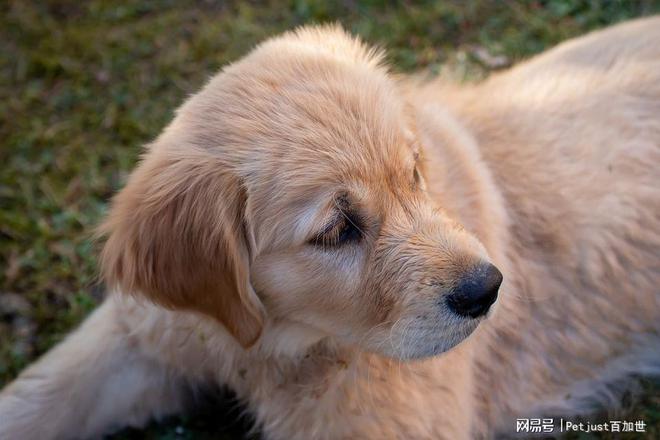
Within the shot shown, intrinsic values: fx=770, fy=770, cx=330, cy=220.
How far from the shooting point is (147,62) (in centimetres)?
498

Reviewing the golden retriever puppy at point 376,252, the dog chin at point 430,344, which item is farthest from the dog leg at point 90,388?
the dog chin at point 430,344

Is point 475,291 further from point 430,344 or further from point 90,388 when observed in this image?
point 90,388

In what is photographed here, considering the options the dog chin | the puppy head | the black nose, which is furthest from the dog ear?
the black nose

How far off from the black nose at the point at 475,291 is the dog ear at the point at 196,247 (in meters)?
0.65

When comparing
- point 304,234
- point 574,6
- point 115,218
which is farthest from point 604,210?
point 574,6

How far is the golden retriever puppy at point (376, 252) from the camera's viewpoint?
2527mm

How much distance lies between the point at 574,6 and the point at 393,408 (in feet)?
11.1

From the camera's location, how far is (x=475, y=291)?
246 centimetres

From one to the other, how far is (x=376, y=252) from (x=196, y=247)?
1.95ft

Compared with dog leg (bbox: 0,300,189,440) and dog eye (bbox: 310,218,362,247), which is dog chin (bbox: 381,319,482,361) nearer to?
dog eye (bbox: 310,218,362,247)

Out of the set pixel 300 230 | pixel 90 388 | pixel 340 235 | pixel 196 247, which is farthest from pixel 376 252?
pixel 90 388

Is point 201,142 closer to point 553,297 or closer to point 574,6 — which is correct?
point 553,297

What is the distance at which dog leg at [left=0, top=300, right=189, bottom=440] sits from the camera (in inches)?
125

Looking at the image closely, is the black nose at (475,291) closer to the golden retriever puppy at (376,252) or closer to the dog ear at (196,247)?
the golden retriever puppy at (376,252)
